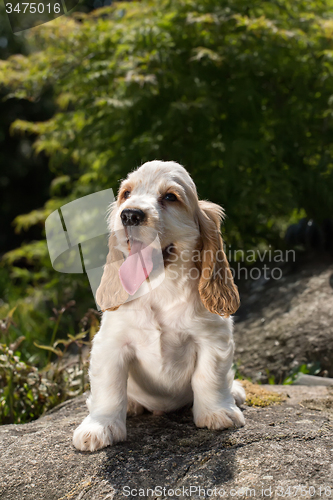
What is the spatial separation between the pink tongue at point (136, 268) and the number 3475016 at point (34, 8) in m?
4.56

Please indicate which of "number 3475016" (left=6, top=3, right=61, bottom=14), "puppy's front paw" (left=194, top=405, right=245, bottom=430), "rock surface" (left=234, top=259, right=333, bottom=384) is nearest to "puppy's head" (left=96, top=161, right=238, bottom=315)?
"puppy's front paw" (left=194, top=405, right=245, bottom=430)

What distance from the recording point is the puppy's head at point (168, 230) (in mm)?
2646

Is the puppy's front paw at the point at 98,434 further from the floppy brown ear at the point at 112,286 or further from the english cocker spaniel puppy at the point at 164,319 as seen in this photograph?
the floppy brown ear at the point at 112,286

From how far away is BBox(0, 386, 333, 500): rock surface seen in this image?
2.28 metres

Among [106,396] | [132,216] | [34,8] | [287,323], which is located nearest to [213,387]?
[106,396]

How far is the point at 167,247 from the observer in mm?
2793

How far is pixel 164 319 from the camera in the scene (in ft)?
9.31

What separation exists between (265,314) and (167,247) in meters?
3.47

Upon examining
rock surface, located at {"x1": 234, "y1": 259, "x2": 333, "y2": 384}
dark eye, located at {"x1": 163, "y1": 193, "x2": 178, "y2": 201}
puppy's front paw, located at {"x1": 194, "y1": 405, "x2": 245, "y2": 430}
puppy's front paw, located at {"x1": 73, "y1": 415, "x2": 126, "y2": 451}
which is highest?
dark eye, located at {"x1": 163, "y1": 193, "x2": 178, "y2": 201}

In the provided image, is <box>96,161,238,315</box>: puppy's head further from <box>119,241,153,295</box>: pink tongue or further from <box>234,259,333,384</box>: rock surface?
<box>234,259,333,384</box>: rock surface

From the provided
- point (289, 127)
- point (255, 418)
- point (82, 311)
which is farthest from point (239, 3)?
point (255, 418)

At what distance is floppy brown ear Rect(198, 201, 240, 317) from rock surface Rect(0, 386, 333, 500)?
77cm

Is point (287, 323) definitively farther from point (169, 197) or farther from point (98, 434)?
point (98, 434)

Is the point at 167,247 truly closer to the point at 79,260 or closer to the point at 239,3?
the point at 79,260
